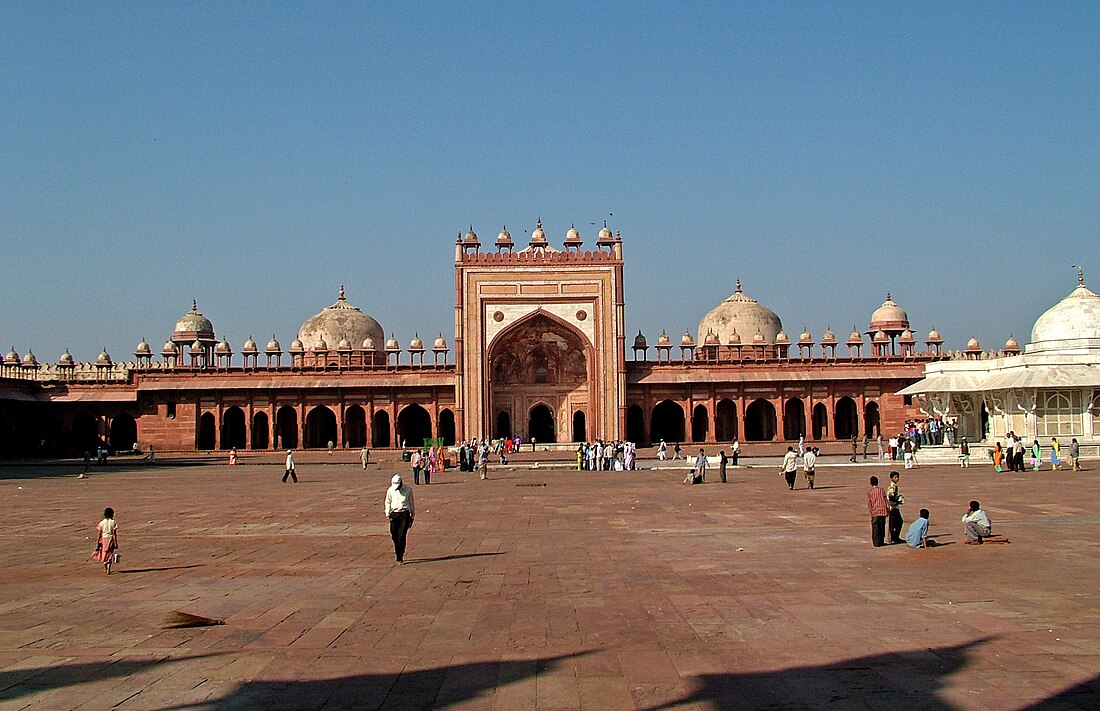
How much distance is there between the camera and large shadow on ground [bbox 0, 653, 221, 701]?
579 centimetres

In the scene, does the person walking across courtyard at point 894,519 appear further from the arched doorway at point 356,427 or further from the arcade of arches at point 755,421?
the arched doorway at point 356,427

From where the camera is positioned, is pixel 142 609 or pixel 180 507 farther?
pixel 180 507

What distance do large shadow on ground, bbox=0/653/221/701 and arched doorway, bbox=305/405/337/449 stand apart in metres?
42.7

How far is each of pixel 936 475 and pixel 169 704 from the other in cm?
2261

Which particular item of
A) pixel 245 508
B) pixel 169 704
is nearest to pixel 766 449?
pixel 245 508

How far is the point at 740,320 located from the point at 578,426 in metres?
12.6

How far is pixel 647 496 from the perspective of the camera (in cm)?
1955

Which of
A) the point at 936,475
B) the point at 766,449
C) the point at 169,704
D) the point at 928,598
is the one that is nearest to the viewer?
the point at 169,704

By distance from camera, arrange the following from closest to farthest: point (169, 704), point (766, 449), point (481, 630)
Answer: point (169, 704) → point (481, 630) → point (766, 449)

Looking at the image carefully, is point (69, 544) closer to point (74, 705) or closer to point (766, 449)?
point (74, 705)

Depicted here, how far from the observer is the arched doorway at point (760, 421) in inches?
1954

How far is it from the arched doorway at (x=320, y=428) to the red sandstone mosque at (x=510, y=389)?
10 centimetres

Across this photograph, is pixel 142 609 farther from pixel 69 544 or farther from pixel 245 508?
pixel 245 508

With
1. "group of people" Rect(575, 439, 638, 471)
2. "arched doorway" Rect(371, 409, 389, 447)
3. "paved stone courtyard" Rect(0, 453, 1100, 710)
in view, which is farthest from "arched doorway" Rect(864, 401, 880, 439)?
"paved stone courtyard" Rect(0, 453, 1100, 710)
